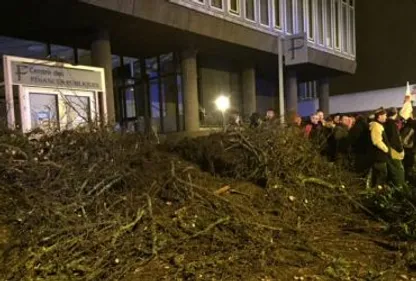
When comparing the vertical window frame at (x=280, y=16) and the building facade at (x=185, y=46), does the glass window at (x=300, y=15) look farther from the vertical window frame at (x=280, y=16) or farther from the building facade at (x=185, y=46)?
the vertical window frame at (x=280, y=16)

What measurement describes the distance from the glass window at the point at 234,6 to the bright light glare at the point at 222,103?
4291mm

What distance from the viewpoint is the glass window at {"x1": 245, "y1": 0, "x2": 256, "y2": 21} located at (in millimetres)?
18008

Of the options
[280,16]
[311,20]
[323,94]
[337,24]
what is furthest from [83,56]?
[323,94]

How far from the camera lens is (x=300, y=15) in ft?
71.2

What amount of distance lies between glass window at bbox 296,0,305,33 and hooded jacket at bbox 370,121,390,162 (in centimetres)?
1422

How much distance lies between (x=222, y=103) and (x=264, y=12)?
3.89 metres

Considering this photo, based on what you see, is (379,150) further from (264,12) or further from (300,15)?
(300,15)

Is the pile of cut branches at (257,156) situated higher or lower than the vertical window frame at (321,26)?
lower

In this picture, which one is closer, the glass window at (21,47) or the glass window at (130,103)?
the glass window at (21,47)

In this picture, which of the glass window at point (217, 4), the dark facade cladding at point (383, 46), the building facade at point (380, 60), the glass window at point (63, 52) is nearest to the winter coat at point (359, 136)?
the glass window at point (217, 4)

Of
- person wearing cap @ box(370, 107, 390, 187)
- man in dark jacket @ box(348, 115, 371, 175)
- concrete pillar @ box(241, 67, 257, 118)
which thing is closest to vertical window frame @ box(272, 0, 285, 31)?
concrete pillar @ box(241, 67, 257, 118)

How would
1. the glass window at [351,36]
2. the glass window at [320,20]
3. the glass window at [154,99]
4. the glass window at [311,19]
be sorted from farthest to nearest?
the glass window at [351,36], the glass window at [320,20], the glass window at [311,19], the glass window at [154,99]

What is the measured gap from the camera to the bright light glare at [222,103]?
67.3 ft

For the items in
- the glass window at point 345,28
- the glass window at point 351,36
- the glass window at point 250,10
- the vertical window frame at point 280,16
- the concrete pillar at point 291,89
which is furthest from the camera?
the glass window at point 351,36
